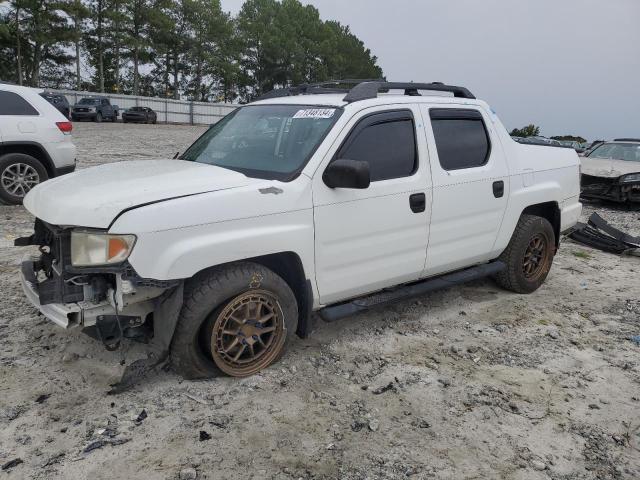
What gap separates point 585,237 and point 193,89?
5459 cm

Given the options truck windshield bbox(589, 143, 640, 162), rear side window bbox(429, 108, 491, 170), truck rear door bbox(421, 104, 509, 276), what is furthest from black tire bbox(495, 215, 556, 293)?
truck windshield bbox(589, 143, 640, 162)

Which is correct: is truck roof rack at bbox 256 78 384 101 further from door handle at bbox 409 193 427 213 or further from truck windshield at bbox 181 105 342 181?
door handle at bbox 409 193 427 213

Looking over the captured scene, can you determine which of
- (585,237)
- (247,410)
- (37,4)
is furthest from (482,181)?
(37,4)

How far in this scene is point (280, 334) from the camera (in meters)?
3.59

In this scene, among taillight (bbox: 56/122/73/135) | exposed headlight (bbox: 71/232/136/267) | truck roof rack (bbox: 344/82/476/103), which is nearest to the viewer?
exposed headlight (bbox: 71/232/136/267)

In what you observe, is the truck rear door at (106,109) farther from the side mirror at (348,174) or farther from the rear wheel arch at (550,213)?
the side mirror at (348,174)

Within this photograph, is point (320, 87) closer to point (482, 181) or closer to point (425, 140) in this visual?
point (425, 140)

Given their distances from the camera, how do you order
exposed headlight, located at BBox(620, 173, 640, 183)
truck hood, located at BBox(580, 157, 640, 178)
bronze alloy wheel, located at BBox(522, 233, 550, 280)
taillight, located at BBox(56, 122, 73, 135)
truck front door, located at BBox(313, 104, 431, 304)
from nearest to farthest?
truck front door, located at BBox(313, 104, 431, 304), bronze alloy wheel, located at BBox(522, 233, 550, 280), taillight, located at BBox(56, 122, 73, 135), exposed headlight, located at BBox(620, 173, 640, 183), truck hood, located at BBox(580, 157, 640, 178)

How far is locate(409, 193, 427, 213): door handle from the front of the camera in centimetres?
402

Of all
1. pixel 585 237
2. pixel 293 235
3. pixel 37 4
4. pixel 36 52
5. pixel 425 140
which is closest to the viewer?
pixel 293 235

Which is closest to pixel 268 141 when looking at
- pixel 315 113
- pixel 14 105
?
pixel 315 113

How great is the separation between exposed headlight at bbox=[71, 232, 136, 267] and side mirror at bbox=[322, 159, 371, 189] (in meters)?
1.27

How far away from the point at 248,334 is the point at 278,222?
72 cm

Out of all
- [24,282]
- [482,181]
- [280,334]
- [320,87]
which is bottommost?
[280,334]
